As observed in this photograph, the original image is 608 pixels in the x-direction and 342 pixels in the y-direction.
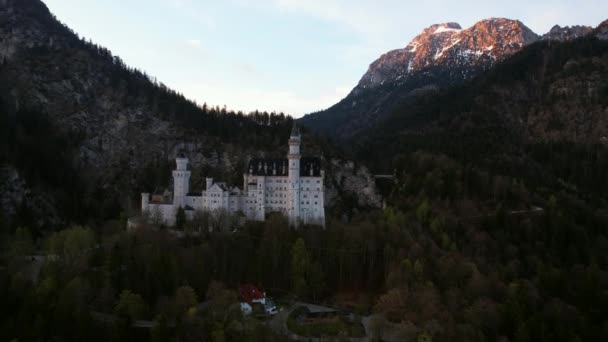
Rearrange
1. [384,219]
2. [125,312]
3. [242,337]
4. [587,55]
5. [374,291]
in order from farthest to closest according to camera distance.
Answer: [587,55], [384,219], [374,291], [125,312], [242,337]

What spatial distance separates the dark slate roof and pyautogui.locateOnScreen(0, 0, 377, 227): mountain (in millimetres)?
16016

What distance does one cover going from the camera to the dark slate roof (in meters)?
76.4

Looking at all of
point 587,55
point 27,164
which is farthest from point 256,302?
point 587,55

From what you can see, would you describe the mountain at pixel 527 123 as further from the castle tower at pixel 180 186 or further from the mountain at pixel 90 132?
the castle tower at pixel 180 186

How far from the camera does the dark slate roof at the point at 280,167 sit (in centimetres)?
7638

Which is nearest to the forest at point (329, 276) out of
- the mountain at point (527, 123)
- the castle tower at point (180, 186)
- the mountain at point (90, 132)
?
the castle tower at point (180, 186)

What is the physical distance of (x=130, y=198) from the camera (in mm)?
97125

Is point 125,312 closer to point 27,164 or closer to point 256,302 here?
point 256,302

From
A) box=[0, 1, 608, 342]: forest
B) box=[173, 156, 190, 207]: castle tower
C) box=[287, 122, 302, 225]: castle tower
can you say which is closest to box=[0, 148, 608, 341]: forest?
box=[0, 1, 608, 342]: forest

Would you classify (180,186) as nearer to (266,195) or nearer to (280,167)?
(266,195)

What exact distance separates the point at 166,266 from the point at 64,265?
11.8m

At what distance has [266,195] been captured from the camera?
7669cm

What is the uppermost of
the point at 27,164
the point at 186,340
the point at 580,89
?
the point at 580,89

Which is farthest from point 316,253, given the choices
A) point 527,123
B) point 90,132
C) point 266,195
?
point 527,123
